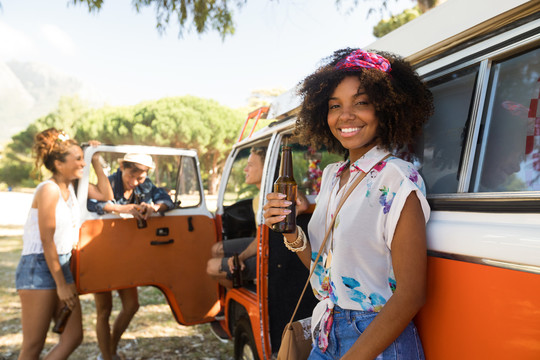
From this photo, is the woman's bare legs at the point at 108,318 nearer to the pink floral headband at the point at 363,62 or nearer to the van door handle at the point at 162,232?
the van door handle at the point at 162,232

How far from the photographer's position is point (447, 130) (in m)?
1.58

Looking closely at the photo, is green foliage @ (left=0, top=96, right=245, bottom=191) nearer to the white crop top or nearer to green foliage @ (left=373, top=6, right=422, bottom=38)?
green foliage @ (left=373, top=6, right=422, bottom=38)

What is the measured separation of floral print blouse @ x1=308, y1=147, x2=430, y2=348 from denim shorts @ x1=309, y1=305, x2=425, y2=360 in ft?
0.09

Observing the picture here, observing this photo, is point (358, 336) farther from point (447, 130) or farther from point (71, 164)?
point (71, 164)

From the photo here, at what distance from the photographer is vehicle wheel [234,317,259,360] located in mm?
2959

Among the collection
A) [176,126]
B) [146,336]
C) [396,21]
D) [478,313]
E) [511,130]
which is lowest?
[146,336]

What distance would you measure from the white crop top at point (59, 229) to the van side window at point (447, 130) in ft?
8.43

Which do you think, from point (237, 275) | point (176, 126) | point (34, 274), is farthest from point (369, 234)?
point (176, 126)

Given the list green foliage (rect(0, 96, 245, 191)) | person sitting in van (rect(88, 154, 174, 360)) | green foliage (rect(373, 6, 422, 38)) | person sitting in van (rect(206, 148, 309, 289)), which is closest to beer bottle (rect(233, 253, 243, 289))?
person sitting in van (rect(206, 148, 309, 289))

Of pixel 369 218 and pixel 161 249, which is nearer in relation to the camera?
pixel 369 218

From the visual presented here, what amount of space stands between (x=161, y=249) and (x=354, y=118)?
276cm

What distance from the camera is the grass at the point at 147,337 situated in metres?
4.26

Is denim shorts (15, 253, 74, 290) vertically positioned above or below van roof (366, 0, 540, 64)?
below

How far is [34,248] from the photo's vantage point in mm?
2885
